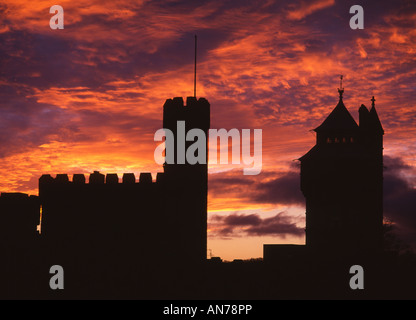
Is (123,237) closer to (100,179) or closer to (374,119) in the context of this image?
(100,179)

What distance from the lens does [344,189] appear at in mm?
51656

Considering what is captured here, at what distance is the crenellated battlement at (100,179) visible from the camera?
37062 mm

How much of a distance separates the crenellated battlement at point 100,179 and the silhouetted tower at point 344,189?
1920 cm

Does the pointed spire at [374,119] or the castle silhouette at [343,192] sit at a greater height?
the pointed spire at [374,119]

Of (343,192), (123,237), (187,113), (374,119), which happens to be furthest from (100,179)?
(374,119)

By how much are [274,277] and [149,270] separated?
1038cm

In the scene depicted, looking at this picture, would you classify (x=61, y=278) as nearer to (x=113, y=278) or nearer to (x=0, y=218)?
(x=113, y=278)

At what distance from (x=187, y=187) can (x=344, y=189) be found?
1939cm

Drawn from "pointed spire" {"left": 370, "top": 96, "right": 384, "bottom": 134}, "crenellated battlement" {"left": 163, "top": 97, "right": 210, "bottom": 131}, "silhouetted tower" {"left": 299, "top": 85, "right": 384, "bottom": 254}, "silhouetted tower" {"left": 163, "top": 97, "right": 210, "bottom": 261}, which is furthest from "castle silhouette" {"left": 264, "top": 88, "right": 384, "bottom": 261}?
"crenellated battlement" {"left": 163, "top": 97, "right": 210, "bottom": 131}

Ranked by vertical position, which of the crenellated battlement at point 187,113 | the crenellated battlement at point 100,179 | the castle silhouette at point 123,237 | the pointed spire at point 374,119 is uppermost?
the pointed spire at point 374,119

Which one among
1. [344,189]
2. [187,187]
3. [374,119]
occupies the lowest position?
[187,187]

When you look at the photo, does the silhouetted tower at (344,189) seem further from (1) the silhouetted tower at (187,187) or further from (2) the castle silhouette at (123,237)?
(1) the silhouetted tower at (187,187)

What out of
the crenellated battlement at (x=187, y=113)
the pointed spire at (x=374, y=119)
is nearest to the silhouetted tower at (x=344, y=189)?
the pointed spire at (x=374, y=119)
